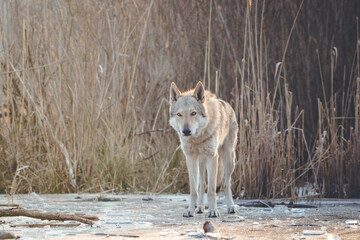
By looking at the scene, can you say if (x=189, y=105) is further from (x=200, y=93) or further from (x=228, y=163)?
(x=228, y=163)

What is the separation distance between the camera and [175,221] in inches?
171

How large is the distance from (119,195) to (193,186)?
5.48 feet

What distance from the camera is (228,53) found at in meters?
7.68

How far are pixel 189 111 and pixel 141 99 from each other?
10.2ft

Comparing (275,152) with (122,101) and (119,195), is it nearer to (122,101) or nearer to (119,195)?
(119,195)

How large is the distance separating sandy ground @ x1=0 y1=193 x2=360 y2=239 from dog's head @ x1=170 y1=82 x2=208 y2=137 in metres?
0.71

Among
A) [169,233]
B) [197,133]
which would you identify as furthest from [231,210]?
[169,233]

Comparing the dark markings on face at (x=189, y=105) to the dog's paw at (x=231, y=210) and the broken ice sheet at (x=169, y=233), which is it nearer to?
the dog's paw at (x=231, y=210)

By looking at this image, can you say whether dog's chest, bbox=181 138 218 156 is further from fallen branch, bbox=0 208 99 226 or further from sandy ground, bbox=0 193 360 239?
fallen branch, bbox=0 208 99 226

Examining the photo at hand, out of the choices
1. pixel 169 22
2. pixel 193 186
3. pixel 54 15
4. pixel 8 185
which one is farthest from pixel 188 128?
pixel 169 22

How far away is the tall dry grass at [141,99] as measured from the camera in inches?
230

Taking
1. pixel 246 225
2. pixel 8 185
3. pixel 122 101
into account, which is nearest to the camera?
pixel 246 225

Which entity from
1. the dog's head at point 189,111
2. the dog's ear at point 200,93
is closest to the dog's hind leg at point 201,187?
the dog's head at point 189,111

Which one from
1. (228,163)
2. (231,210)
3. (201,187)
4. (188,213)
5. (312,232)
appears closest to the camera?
(312,232)
